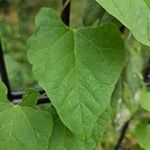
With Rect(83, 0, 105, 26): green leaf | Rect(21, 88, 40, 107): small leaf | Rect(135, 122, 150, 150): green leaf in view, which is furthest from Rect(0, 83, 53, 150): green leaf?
Rect(135, 122, 150, 150): green leaf

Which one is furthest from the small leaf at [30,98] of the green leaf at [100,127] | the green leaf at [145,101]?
the green leaf at [145,101]

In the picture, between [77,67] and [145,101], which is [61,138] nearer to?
[77,67]

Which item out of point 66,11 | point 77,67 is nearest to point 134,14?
point 77,67

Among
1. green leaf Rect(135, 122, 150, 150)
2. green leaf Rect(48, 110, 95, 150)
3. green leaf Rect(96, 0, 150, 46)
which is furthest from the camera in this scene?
green leaf Rect(135, 122, 150, 150)

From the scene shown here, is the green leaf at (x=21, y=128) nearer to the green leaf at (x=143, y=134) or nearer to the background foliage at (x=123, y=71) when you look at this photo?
the background foliage at (x=123, y=71)

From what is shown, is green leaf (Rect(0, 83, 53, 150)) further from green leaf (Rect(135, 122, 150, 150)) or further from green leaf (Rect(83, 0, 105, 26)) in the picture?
green leaf (Rect(135, 122, 150, 150))

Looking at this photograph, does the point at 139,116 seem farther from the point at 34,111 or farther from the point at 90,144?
the point at 34,111
